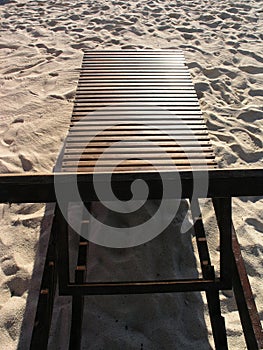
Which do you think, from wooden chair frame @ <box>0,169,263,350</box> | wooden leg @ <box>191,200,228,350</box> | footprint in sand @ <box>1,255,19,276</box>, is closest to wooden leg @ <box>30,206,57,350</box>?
wooden chair frame @ <box>0,169,263,350</box>

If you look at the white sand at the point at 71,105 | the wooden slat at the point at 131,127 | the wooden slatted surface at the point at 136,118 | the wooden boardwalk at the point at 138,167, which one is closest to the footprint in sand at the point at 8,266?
the white sand at the point at 71,105

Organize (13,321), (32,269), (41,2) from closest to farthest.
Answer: (13,321) → (32,269) → (41,2)

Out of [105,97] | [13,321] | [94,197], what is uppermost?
[94,197]

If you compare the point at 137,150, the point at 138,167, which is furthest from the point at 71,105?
the point at 138,167

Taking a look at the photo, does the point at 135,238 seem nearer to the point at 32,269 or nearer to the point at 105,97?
the point at 32,269

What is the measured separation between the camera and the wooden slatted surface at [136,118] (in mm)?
2041

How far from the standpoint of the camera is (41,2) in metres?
6.25

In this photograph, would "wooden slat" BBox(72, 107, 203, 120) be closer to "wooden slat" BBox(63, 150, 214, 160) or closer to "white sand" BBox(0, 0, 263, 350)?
"wooden slat" BBox(63, 150, 214, 160)

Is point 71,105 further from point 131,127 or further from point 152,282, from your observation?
point 152,282

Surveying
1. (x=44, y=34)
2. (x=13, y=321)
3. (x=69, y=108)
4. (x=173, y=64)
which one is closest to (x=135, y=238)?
(x=13, y=321)

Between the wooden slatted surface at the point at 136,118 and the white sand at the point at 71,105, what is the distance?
0.59 meters

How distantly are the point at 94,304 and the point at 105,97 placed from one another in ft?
4.32

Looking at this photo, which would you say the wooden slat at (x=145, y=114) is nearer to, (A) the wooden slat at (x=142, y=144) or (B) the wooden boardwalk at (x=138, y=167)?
(B) the wooden boardwalk at (x=138, y=167)

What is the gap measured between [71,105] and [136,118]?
144cm
